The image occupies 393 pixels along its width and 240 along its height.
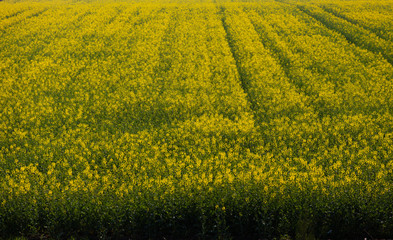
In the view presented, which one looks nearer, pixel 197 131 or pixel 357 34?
pixel 197 131

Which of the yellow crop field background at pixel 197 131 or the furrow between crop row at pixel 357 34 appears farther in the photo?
the furrow between crop row at pixel 357 34

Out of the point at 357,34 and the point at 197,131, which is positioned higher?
the point at 357,34

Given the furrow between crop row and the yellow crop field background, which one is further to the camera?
the furrow between crop row

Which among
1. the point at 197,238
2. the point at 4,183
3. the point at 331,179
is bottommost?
the point at 197,238

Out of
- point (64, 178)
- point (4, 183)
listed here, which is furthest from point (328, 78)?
point (4, 183)

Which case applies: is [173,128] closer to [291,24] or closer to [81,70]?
[81,70]

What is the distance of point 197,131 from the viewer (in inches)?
375

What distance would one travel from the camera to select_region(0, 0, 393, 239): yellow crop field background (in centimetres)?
630

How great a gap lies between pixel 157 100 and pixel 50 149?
14.2 feet

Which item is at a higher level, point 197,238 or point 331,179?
point 331,179

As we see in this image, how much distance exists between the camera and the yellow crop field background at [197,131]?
20.7 feet

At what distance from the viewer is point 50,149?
29.1ft

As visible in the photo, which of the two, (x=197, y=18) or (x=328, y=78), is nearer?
(x=328, y=78)

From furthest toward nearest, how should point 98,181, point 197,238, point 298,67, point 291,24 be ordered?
point 291,24, point 298,67, point 98,181, point 197,238
